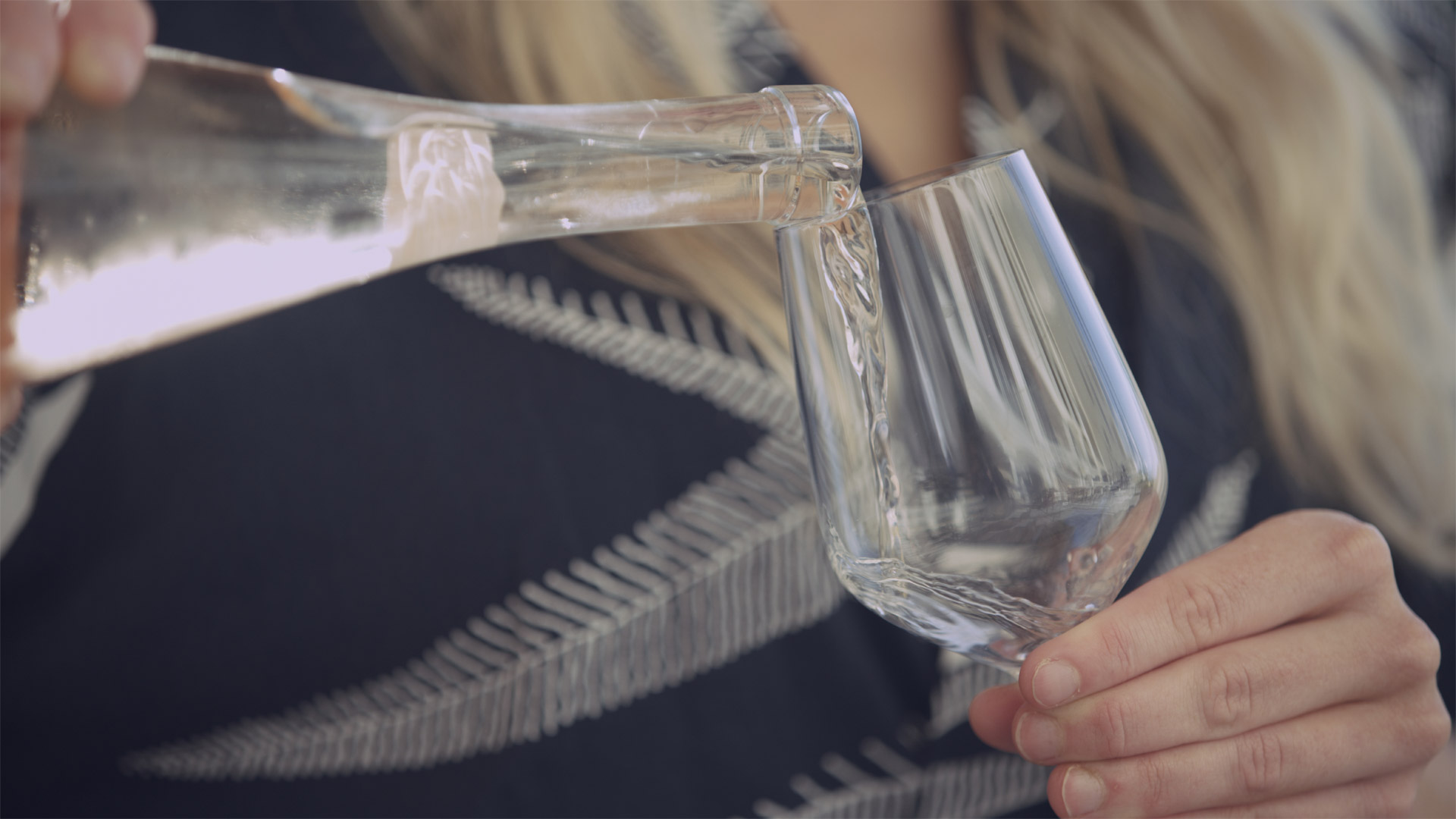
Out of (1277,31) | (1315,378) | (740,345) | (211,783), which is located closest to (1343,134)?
(1277,31)

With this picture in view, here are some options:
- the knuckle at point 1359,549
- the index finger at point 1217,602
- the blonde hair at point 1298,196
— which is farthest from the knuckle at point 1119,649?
the blonde hair at point 1298,196

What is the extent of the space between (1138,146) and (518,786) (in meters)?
0.62

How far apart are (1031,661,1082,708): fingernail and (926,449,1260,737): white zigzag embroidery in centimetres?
29

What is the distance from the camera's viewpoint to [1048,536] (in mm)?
344

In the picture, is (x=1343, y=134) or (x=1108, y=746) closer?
(x=1108, y=746)

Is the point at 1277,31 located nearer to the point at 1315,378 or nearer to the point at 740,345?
the point at 1315,378

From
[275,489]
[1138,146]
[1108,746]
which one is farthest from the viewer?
[1138,146]

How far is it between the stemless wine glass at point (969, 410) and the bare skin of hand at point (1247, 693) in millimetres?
29

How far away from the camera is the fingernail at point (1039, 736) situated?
1.12 feet

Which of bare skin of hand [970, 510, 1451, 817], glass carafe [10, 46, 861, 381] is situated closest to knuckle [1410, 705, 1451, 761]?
bare skin of hand [970, 510, 1451, 817]

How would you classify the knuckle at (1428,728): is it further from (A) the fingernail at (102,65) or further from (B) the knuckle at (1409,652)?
(A) the fingernail at (102,65)

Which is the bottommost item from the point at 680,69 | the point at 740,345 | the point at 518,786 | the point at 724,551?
the point at 518,786

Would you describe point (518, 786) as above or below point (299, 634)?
below

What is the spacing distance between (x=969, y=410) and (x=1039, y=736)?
12 cm
